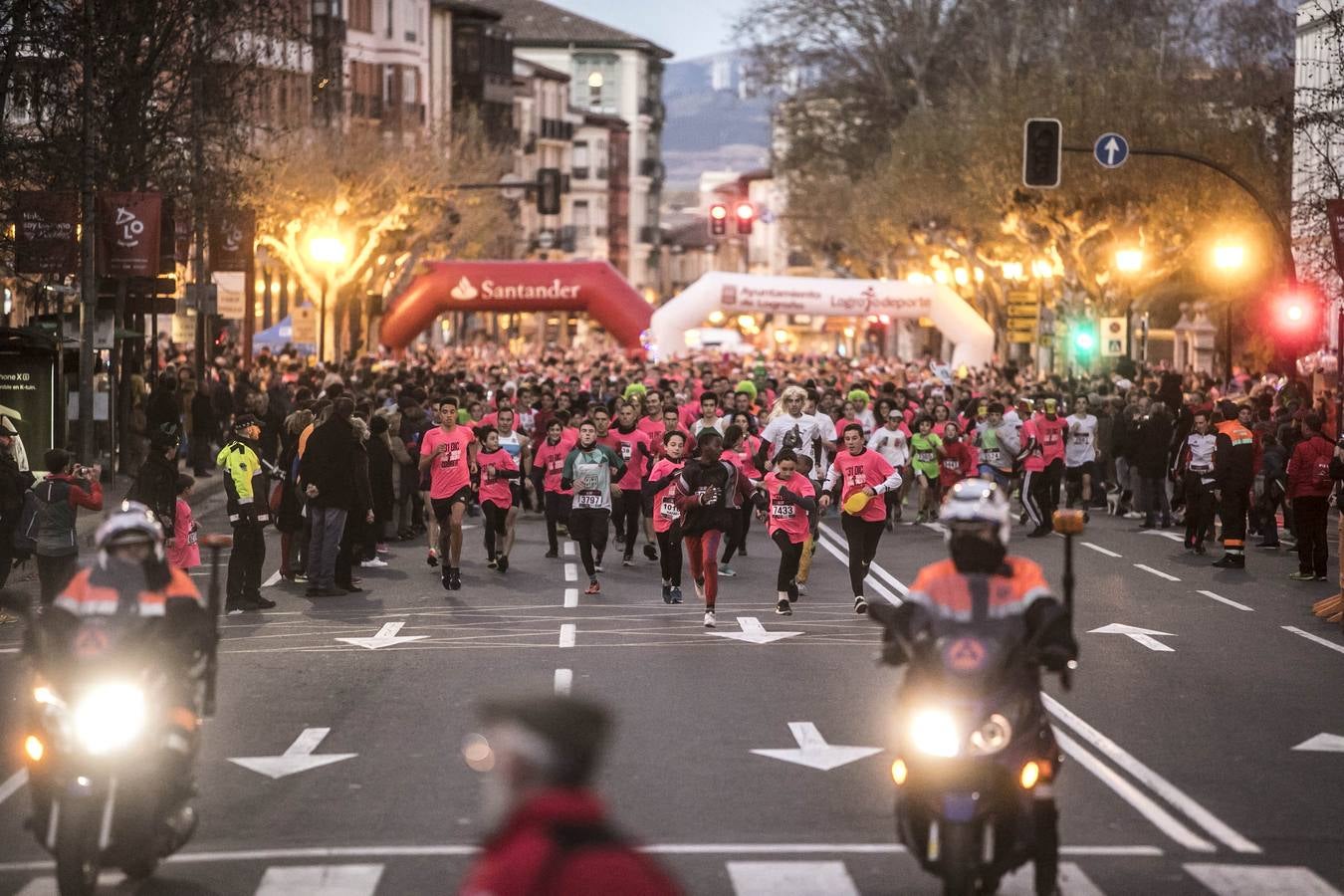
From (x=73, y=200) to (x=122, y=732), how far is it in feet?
71.6

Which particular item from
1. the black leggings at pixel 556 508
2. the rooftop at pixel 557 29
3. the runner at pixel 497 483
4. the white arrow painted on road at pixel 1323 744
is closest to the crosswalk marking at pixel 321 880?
the white arrow painted on road at pixel 1323 744

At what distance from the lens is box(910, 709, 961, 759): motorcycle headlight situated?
9180 millimetres

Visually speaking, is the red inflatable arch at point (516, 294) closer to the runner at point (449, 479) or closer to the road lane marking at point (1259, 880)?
the runner at point (449, 479)

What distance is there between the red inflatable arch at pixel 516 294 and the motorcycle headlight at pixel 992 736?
52674 mm

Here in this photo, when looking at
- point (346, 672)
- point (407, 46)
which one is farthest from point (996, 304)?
point (346, 672)

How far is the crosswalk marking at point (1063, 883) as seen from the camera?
10.1 m

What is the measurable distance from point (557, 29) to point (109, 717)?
6403 inches

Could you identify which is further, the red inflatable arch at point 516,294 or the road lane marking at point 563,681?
the red inflatable arch at point 516,294

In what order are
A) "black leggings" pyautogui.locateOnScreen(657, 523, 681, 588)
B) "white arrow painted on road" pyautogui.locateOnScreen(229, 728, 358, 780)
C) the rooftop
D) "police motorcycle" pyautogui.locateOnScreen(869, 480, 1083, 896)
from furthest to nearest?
1. the rooftop
2. "black leggings" pyautogui.locateOnScreen(657, 523, 681, 588)
3. "white arrow painted on road" pyautogui.locateOnScreen(229, 728, 358, 780)
4. "police motorcycle" pyautogui.locateOnScreen(869, 480, 1083, 896)

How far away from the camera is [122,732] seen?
970cm

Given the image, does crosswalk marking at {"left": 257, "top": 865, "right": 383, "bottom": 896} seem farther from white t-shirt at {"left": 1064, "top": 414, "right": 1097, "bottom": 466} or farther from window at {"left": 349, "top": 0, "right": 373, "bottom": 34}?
window at {"left": 349, "top": 0, "right": 373, "bottom": 34}

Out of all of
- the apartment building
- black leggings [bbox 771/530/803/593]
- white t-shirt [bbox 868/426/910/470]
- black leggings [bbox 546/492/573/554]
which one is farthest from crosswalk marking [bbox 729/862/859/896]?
the apartment building

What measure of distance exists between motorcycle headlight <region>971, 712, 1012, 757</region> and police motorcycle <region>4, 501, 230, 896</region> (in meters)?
3.03

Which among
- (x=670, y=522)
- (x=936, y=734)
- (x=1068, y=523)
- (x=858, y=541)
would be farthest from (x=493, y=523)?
(x=936, y=734)
